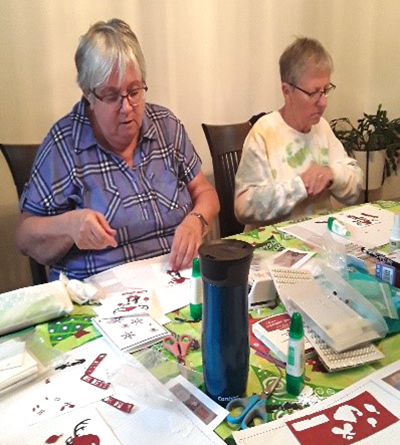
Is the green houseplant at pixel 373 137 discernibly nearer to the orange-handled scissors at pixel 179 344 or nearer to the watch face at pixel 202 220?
the watch face at pixel 202 220

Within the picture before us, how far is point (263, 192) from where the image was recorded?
5.66ft

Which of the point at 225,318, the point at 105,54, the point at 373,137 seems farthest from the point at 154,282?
the point at 373,137

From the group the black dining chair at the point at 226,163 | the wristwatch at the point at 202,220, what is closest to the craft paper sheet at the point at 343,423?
the wristwatch at the point at 202,220

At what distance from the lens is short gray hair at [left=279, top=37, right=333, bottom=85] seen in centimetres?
175

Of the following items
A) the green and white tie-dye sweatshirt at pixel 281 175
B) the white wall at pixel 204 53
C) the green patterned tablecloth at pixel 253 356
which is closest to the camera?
the green patterned tablecloth at pixel 253 356

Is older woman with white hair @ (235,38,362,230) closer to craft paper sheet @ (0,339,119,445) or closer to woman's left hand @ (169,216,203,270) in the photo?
woman's left hand @ (169,216,203,270)

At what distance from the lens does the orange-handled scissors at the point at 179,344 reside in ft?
2.99

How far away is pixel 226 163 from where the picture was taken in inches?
80.5

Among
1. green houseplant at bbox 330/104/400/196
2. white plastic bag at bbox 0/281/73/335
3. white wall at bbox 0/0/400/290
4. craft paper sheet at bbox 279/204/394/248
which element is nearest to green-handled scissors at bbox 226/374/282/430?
white plastic bag at bbox 0/281/73/335

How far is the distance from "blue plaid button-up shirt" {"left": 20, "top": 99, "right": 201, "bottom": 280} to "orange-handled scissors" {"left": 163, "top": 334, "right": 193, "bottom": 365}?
468mm

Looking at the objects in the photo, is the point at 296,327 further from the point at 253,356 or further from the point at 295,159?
the point at 295,159

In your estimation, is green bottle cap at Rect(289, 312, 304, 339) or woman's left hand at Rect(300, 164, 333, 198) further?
woman's left hand at Rect(300, 164, 333, 198)

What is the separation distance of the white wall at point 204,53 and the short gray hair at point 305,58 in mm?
682

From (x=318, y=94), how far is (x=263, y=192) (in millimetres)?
403
